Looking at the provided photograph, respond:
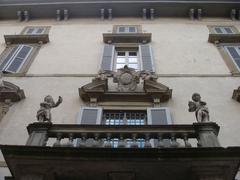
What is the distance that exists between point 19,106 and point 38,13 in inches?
342

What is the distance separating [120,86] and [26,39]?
18.5ft

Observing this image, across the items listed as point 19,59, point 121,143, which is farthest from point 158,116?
point 19,59

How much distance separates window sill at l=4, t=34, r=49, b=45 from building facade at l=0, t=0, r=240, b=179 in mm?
39

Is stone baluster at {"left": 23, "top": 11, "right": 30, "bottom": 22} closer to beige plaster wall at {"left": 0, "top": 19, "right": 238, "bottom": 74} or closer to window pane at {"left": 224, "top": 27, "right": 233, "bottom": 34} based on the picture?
beige plaster wall at {"left": 0, "top": 19, "right": 238, "bottom": 74}

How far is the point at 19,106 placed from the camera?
12.3 metres

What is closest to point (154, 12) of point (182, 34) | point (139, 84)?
point (182, 34)

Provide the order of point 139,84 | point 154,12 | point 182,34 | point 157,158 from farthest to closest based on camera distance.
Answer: point 154,12 → point 182,34 → point 139,84 → point 157,158

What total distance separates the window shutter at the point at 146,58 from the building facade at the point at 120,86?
0.11ft

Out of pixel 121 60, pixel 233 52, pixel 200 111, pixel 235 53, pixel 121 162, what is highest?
pixel 233 52

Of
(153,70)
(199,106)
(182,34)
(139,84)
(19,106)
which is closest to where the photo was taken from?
(199,106)

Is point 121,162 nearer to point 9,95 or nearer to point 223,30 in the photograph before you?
point 9,95

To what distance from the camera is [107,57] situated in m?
15.3

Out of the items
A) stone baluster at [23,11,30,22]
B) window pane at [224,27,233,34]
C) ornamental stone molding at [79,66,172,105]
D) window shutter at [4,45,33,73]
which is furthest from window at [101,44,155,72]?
stone baluster at [23,11,30,22]

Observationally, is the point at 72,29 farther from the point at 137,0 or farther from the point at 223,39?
the point at 223,39
